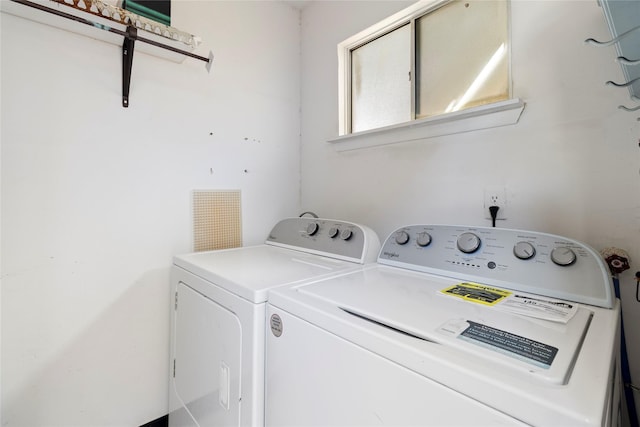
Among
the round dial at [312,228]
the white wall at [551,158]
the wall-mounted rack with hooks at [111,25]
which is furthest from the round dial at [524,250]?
the wall-mounted rack with hooks at [111,25]

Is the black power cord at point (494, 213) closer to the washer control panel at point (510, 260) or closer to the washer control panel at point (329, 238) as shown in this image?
the washer control panel at point (510, 260)

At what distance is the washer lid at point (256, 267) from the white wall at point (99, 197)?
1.02 feet

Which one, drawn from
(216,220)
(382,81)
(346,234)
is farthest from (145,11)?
(346,234)

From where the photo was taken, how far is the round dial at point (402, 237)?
1195 millimetres

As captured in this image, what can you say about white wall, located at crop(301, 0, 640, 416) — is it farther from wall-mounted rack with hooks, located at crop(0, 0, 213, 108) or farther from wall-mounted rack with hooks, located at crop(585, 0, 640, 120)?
wall-mounted rack with hooks, located at crop(0, 0, 213, 108)

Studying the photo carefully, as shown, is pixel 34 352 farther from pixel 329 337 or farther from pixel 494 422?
pixel 494 422

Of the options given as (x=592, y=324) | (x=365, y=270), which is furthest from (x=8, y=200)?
(x=592, y=324)

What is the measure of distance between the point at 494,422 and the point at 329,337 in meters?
0.34

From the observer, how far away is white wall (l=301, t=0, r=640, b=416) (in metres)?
0.95

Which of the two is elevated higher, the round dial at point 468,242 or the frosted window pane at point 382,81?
the frosted window pane at point 382,81

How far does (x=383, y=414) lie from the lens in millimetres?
575

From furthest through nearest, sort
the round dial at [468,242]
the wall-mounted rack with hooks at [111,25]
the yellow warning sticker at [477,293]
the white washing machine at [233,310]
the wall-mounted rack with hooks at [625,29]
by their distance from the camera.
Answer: the wall-mounted rack with hooks at [111,25], the round dial at [468,242], the white washing machine at [233,310], the yellow warning sticker at [477,293], the wall-mounted rack with hooks at [625,29]

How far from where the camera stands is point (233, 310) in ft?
3.15

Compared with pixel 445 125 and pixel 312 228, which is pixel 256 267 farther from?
pixel 445 125
